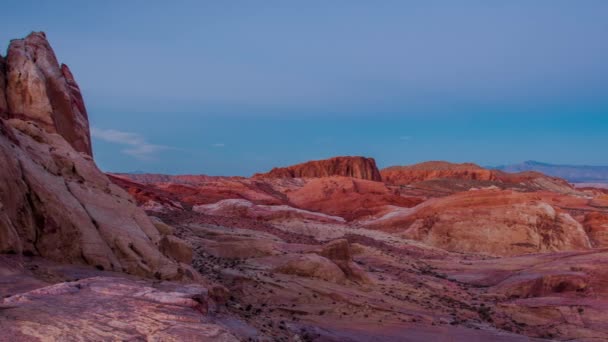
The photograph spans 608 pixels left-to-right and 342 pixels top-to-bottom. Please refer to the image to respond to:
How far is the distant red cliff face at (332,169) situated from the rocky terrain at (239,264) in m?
77.1

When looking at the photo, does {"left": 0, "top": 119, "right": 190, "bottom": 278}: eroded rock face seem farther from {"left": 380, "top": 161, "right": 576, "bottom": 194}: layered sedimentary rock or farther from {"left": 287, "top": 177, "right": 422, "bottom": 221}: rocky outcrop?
{"left": 380, "top": 161, "right": 576, "bottom": 194}: layered sedimentary rock

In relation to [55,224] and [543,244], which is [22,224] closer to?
[55,224]

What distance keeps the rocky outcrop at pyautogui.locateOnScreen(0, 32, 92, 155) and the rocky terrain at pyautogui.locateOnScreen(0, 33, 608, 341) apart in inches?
2.8

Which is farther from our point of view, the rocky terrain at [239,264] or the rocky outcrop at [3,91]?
the rocky outcrop at [3,91]

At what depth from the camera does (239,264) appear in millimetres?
21656

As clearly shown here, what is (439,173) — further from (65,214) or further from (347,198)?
(65,214)

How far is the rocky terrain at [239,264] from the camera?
8.05 m

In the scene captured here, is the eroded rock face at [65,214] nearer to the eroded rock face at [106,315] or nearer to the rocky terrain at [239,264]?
the rocky terrain at [239,264]

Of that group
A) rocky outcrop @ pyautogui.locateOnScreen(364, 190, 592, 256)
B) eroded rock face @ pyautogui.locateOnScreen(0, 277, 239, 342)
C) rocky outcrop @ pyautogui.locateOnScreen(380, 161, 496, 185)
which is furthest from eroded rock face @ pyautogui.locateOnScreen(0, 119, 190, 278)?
rocky outcrop @ pyautogui.locateOnScreen(380, 161, 496, 185)

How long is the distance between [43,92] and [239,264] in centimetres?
1083

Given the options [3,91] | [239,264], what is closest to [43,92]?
[3,91]

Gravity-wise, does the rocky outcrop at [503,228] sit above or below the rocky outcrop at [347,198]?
below

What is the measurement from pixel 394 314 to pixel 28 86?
55.6ft

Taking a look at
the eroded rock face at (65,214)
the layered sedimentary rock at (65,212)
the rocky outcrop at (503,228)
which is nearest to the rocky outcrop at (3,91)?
the layered sedimentary rock at (65,212)
